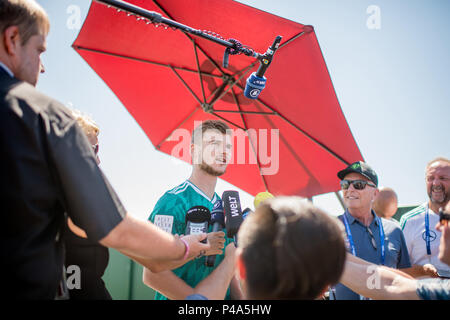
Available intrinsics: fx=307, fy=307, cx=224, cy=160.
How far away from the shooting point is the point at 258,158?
5453 millimetres

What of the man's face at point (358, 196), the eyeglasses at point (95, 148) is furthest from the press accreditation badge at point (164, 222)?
the man's face at point (358, 196)

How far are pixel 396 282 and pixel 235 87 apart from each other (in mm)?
3588

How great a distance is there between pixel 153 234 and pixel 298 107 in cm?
362

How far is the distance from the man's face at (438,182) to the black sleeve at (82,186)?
3.76 m

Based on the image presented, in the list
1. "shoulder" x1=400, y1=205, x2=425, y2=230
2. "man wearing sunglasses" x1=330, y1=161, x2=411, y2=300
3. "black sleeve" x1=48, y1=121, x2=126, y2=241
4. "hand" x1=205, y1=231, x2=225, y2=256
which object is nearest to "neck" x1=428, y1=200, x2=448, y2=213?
"shoulder" x1=400, y1=205, x2=425, y2=230

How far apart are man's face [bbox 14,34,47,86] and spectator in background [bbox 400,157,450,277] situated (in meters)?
3.78

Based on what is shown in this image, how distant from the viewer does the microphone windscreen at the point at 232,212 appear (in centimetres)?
177

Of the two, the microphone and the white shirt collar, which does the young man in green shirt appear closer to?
the microphone

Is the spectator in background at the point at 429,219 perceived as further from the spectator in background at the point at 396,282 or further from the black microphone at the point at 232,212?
the black microphone at the point at 232,212

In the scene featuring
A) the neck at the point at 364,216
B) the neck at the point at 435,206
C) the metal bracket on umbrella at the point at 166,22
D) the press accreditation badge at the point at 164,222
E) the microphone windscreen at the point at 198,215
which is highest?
the metal bracket on umbrella at the point at 166,22

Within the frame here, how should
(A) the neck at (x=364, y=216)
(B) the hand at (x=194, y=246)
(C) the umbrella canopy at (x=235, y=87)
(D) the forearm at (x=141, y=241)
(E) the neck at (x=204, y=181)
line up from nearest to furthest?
(D) the forearm at (x=141, y=241), (B) the hand at (x=194, y=246), (E) the neck at (x=204, y=181), (A) the neck at (x=364, y=216), (C) the umbrella canopy at (x=235, y=87)

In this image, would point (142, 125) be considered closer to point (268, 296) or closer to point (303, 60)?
point (303, 60)

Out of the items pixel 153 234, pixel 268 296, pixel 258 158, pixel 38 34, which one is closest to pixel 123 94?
pixel 258 158

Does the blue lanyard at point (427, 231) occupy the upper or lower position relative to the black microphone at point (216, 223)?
lower
